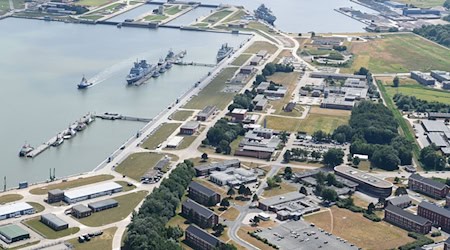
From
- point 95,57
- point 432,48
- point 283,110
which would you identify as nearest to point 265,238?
point 283,110

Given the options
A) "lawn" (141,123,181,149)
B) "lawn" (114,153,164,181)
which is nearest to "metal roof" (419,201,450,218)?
"lawn" (114,153,164,181)

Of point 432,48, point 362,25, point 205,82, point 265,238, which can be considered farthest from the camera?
point 362,25

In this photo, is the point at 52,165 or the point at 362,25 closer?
the point at 52,165

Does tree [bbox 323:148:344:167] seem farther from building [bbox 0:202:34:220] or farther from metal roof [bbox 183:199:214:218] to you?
building [bbox 0:202:34:220]

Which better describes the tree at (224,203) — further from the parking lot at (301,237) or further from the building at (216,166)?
the building at (216,166)

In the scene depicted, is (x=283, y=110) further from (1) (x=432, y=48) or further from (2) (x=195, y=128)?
(1) (x=432, y=48)

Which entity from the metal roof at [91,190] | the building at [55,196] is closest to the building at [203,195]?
the metal roof at [91,190]

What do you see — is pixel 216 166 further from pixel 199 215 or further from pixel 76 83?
pixel 76 83
